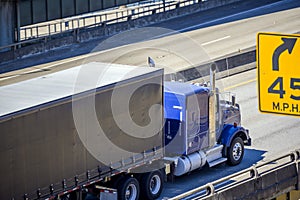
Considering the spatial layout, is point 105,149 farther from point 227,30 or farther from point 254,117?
point 227,30

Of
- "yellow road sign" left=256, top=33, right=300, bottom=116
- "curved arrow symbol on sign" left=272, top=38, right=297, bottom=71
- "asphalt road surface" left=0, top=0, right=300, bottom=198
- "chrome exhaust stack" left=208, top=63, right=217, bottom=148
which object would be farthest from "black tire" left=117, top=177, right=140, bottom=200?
"curved arrow symbol on sign" left=272, top=38, right=297, bottom=71

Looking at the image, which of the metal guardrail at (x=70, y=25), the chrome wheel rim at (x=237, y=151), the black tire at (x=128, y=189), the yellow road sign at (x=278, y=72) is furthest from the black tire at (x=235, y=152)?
the metal guardrail at (x=70, y=25)

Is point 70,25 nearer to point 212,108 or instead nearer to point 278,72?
point 212,108

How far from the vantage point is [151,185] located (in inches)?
894

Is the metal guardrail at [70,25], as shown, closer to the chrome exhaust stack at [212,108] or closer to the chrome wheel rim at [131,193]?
the chrome exhaust stack at [212,108]

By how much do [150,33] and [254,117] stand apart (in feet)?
52.8

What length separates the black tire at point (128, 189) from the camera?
21.7m

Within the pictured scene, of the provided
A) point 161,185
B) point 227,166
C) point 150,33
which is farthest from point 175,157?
point 150,33

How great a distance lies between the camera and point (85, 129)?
20.2 m

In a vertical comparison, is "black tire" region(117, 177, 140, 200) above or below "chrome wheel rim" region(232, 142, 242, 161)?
above

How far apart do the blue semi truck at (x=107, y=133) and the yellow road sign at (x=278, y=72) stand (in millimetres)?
8833

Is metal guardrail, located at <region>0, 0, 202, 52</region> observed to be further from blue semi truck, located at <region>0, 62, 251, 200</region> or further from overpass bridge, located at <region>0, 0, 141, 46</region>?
blue semi truck, located at <region>0, 62, 251, 200</region>

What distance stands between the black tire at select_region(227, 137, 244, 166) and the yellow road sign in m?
15.0

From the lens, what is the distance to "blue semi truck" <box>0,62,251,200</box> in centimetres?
1881
